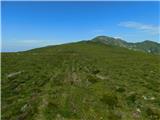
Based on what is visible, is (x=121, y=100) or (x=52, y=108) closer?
(x=52, y=108)

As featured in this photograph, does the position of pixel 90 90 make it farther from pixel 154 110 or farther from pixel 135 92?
pixel 154 110

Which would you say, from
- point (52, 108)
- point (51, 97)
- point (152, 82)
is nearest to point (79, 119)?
point (52, 108)

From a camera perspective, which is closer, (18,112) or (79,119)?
(79,119)

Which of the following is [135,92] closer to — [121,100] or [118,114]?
[121,100]

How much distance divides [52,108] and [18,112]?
289cm

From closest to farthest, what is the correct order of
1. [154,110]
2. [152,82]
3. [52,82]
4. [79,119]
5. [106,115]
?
[79,119]
[106,115]
[154,110]
[52,82]
[152,82]

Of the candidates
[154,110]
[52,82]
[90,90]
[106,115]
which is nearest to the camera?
[106,115]

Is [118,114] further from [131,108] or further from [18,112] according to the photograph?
[18,112]

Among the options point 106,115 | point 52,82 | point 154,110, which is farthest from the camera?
point 52,82

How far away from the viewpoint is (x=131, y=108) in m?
22.3

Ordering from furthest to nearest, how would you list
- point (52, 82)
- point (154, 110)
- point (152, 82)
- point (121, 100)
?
point (152, 82) → point (52, 82) → point (121, 100) → point (154, 110)

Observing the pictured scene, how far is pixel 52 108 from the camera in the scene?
65.0 ft

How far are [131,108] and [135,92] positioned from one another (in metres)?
6.09

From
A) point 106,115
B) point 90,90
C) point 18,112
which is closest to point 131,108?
point 106,115
